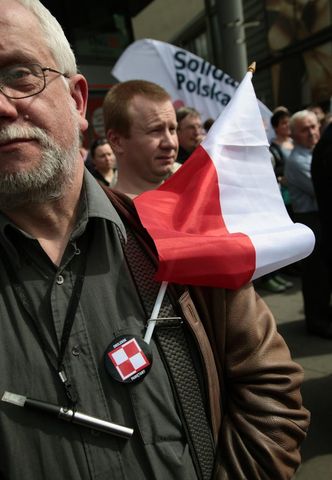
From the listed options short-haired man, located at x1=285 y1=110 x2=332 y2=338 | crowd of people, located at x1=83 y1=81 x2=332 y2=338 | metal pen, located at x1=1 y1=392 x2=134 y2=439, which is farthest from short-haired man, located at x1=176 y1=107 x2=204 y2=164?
metal pen, located at x1=1 y1=392 x2=134 y2=439

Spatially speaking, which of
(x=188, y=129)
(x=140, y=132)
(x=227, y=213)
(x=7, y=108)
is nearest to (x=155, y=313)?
(x=227, y=213)

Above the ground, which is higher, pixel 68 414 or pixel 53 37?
pixel 53 37

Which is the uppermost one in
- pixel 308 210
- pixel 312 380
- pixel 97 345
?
pixel 97 345

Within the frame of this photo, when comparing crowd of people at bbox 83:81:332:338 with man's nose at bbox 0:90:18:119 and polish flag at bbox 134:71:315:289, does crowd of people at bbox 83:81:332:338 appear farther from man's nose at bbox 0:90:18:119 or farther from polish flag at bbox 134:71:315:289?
man's nose at bbox 0:90:18:119

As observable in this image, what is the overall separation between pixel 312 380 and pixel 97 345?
2524mm

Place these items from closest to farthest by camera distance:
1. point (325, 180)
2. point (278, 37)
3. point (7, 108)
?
point (7, 108) < point (325, 180) < point (278, 37)

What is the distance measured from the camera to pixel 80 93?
4.37 ft

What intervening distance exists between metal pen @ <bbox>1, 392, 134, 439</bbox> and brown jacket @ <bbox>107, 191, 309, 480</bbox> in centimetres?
24

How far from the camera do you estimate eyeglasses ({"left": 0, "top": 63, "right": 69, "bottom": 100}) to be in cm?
111

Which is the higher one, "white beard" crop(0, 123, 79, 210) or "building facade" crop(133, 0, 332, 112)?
"building facade" crop(133, 0, 332, 112)

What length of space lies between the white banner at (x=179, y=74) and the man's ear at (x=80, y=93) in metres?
3.55

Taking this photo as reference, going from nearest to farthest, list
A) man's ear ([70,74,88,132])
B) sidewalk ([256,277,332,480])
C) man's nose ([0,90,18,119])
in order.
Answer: man's nose ([0,90,18,119]) < man's ear ([70,74,88,132]) < sidewalk ([256,277,332,480])

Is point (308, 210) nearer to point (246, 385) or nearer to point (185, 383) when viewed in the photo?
point (246, 385)

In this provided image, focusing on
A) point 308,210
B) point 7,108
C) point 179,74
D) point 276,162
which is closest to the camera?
point 7,108
